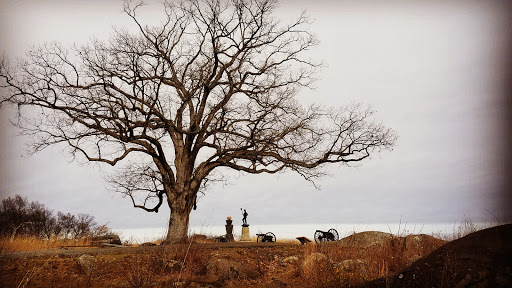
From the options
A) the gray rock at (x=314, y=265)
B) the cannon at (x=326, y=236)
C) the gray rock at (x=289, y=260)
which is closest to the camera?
the gray rock at (x=314, y=265)

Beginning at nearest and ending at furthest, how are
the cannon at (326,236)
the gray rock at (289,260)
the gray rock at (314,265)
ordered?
1. the gray rock at (314,265)
2. the gray rock at (289,260)
3. the cannon at (326,236)

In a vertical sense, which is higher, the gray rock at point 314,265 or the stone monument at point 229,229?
the stone monument at point 229,229

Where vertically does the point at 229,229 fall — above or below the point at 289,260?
above

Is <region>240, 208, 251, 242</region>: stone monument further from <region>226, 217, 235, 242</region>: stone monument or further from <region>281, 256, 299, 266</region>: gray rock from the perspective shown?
<region>281, 256, 299, 266</region>: gray rock

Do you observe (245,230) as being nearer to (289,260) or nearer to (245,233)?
(245,233)

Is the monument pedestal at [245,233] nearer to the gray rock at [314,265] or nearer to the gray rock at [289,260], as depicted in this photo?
the gray rock at [289,260]

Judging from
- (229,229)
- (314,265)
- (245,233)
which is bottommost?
(314,265)

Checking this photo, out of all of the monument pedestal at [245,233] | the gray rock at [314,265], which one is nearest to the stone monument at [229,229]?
the monument pedestal at [245,233]

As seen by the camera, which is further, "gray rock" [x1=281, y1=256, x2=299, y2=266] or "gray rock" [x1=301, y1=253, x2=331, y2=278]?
"gray rock" [x1=281, y1=256, x2=299, y2=266]

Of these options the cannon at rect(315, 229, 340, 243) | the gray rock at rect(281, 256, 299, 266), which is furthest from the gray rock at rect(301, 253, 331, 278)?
the cannon at rect(315, 229, 340, 243)

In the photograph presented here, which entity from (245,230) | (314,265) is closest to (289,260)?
(314,265)

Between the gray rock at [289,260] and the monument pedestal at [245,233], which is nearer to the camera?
the gray rock at [289,260]

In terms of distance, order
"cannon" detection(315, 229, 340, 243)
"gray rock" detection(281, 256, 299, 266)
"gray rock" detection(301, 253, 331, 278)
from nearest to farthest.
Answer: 1. "gray rock" detection(301, 253, 331, 278)
2. "gray rock" detection(281, 256, 299, 266)
3. "cannon" detection(315, 229, 340, 243)

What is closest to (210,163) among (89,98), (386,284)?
(89,98)
